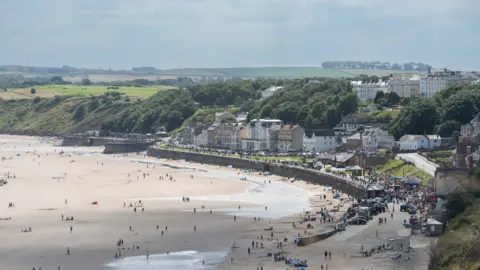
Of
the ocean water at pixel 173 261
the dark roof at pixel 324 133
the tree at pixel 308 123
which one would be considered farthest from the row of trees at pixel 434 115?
the ocean water at pixel 173 261

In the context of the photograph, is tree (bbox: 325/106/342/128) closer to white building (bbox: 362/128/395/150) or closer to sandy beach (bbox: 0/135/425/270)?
white building (bbox: 362/128/395/150)

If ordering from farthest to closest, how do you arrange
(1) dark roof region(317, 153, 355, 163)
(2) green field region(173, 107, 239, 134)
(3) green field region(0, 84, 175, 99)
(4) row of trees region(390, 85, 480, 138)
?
(3) green field region(0, 84, 175, 99)
(2) green field region(173, 107, 239, 134)
(4) row of trees region(390, 85, 480, 138)
(1) dark roof region(317, 153, 355, 163)

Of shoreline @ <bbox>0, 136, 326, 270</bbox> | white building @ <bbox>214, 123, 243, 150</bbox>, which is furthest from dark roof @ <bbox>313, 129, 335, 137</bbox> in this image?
white building @ <bbox>214, 123, 243, 150</bbox>

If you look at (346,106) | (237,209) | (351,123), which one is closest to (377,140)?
(351,123)

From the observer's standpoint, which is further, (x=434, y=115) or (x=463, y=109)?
(x=434, y=115)

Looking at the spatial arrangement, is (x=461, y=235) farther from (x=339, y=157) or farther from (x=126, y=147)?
(x=126, y=147)

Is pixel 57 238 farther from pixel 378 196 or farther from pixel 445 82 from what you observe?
pixel 445 82
